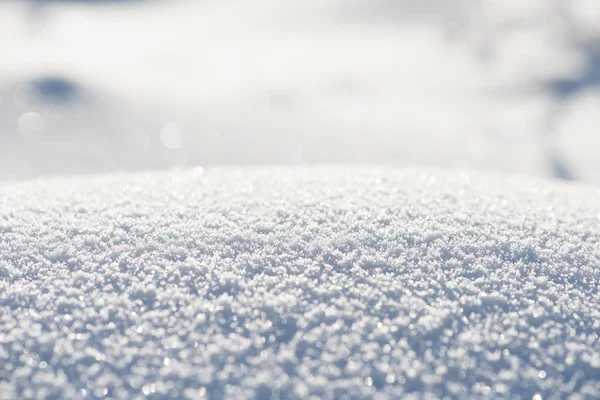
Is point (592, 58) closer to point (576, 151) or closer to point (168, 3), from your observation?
point (576, 151)

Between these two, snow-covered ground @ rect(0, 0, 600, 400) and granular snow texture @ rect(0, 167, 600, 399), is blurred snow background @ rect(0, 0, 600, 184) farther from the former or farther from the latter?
granular snow texture @ rect(0, 167, 600, 399)

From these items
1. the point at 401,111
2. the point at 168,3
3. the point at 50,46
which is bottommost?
the point at 401,111

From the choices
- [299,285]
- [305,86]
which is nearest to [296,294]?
[299,285]

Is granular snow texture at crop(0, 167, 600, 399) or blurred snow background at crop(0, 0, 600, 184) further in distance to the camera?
blurred snow background at crop(0, 0, 600, 184)

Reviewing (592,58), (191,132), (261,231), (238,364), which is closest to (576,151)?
(592,58)

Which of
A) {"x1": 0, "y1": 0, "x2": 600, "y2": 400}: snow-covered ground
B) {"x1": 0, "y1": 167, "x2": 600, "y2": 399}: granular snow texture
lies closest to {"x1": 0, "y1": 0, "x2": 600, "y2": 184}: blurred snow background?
{"x1": 0, "y1": 0, "x2": 600, "y2": 400}: snow-covered ground
